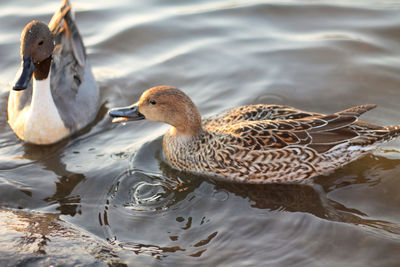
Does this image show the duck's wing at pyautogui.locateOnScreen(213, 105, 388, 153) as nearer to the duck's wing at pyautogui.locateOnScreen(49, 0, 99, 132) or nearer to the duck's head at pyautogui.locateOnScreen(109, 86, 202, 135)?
the duck's head at pyautogui.locateOnScreen(109, 86, 202, 135)

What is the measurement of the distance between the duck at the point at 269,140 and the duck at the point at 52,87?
3.58 feet

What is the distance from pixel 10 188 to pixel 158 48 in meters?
3.79

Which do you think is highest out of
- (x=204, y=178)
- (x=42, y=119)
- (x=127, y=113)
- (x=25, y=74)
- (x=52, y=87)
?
(x=25, y=74)

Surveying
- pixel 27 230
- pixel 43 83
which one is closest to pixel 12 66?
pixel 43 83

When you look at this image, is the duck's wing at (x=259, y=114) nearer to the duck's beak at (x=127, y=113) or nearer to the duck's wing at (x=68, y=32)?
the duck's beak at (x=127, y=113)

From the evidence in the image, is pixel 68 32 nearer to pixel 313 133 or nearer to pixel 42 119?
pixel 42 119

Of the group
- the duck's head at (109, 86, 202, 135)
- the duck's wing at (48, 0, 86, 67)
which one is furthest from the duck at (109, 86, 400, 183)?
the duck's wing at (48, 0, 86, 67)

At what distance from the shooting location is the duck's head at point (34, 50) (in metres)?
5.63

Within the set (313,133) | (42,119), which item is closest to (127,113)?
(42,119)

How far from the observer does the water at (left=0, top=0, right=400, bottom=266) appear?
4348 mm

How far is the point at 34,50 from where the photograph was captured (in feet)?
18.9

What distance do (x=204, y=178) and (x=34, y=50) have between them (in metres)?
2.40

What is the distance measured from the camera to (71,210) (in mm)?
4879

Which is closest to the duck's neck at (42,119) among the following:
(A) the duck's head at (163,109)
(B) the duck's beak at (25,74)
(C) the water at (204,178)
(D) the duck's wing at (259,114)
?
(C) the water at (204,178)
